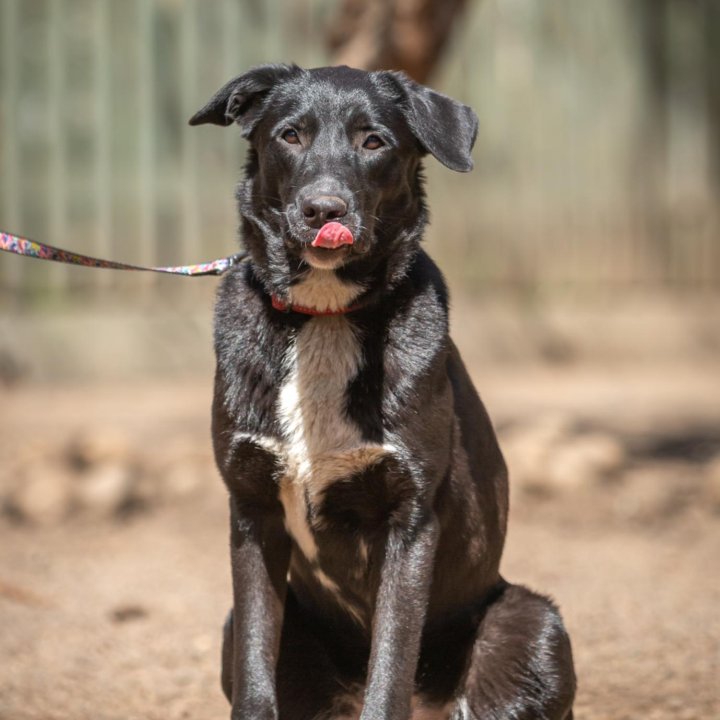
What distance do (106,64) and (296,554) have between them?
18.2 ft

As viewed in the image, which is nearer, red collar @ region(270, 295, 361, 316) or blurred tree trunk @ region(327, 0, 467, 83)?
red collar @ region(270, 295, 361, 316)

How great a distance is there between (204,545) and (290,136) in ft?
9.02

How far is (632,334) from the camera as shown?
8.66m

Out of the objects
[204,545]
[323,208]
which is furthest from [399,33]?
[323,208]

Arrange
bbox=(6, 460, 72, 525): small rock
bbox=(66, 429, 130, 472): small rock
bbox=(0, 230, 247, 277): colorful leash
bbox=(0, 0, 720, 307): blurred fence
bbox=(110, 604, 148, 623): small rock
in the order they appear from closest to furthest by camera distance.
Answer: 1. bbox=(0, 230, 247, 277): colorful leash
2. bbox=(110, 604, 148, 623): small rock
3. bbox=(6, 460, 72, 525): small rock
4. bbox=(66, 429, 130, 472): small rock
5. bbox=(0, 0, 720, 307): blurred fence

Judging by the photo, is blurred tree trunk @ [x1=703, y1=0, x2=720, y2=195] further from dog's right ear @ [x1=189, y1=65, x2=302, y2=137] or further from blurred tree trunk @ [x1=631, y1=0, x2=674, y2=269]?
dog's right ear @ [x1=189, y1=65, x2=302, y2=137]

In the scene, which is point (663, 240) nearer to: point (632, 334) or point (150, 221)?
point (632, 334)

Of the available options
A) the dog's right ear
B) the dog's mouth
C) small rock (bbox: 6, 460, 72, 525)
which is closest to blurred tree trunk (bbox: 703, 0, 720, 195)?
small rock (bbox: 6, 460, 72, 525)

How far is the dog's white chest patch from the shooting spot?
9.62 ft

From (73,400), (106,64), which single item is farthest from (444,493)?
(106,64)

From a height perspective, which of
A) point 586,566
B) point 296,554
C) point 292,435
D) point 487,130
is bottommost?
point 586,566

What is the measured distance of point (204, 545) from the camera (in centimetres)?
545

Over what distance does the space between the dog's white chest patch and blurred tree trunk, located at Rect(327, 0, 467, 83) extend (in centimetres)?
303

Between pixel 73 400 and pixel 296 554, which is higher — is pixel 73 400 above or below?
below
